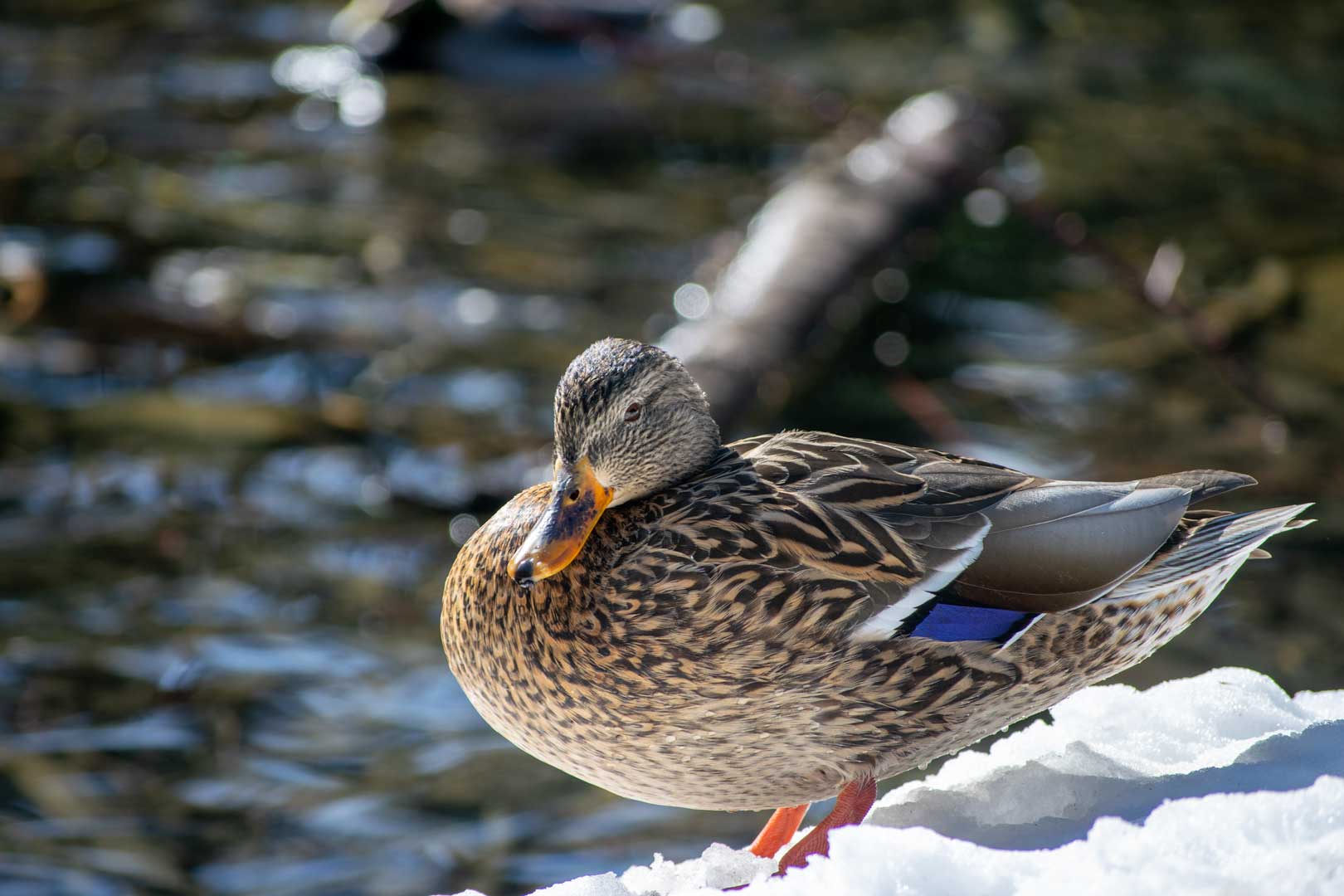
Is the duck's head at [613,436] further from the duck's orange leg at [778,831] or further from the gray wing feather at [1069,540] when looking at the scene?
the duck's orange leg at [778,831]

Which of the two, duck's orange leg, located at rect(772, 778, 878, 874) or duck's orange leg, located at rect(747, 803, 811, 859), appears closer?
duck's orange leg, located at rect(772, 778, 878, 874)

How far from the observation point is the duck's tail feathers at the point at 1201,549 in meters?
3.60

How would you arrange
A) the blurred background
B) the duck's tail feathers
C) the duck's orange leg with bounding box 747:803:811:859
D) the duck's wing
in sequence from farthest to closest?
the blurred background, the duck's orange leg with bounding box 747:803:811:859, the duck's tail feathers, the duck's wing

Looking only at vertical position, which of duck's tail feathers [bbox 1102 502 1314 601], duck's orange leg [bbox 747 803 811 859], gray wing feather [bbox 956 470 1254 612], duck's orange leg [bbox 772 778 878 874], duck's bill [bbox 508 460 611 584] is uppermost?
duck's bill [bbox 508 460 611 584]

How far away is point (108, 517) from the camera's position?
23.2 ft

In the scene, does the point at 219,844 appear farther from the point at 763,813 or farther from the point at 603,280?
the point at 603,280

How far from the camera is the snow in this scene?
2.71 metres

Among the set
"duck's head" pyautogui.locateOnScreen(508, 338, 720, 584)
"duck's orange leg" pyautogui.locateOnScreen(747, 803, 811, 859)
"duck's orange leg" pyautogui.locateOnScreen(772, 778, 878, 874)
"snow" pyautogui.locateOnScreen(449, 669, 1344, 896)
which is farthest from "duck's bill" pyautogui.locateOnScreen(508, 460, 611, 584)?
"duck's orange leg" pyautogui.locateOnScreen(747, 803, 811, 859)

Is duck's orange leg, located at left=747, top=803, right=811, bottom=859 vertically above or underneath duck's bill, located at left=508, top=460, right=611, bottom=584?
underneath

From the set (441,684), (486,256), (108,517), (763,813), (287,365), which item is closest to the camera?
(763,813)

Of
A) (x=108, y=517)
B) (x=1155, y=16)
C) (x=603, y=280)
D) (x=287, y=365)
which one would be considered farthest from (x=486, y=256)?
(x=1155, y=16)

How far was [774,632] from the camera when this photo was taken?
3.37 m

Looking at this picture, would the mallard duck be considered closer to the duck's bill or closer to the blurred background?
the duck's bill

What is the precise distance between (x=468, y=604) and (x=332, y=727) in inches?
99.4
